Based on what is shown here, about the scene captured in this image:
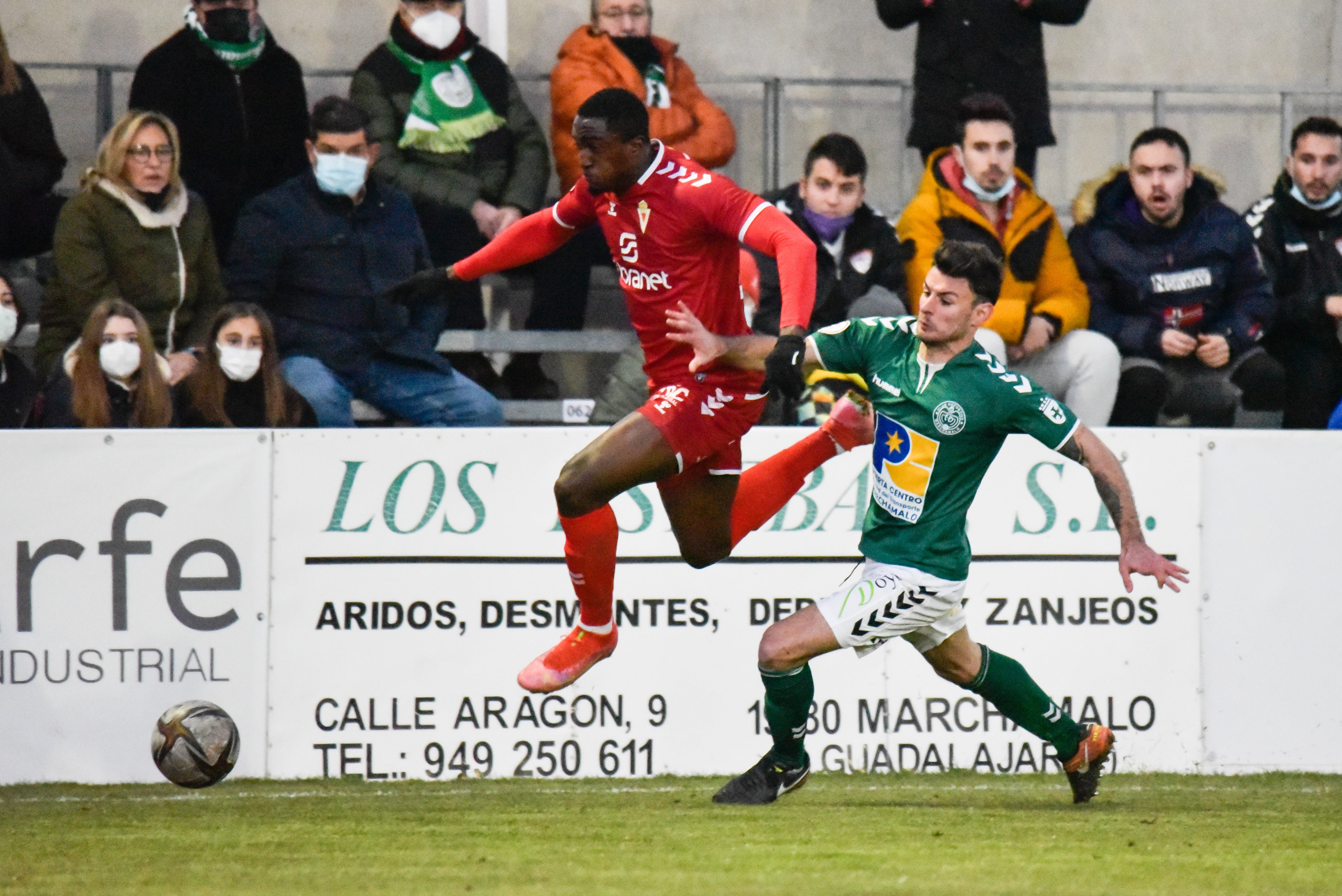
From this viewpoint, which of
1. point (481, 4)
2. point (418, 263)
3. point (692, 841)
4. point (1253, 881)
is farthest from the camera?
point (481, 4)

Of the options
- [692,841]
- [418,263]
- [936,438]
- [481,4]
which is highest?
[481,4]

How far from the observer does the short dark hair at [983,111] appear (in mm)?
8805

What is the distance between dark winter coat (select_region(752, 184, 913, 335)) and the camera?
28.6 feet

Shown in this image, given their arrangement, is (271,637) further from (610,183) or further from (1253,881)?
(1253,881)

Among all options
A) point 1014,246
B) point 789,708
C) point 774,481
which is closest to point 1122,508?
point 789,708

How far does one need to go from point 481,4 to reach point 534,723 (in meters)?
4.33

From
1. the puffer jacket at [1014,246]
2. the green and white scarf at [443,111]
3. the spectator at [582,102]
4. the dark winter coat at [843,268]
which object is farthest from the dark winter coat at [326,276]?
the puffer jacket at [1014,246]

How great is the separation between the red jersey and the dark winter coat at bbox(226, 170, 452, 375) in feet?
7.04

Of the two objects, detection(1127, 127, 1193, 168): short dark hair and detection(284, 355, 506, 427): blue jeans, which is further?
detection(1127, 127, 1193, 168): short dark hair

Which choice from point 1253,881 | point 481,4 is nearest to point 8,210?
point 481,4

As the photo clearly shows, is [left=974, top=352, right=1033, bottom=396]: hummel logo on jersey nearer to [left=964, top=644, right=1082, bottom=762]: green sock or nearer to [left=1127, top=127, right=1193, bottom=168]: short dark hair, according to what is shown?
[left=964, top=644, right=1082, bottom=762]: green sock

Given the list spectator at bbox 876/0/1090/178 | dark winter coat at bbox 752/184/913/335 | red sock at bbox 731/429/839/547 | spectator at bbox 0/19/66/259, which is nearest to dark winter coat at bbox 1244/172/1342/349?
spectator at bbox 876/0/1090/178

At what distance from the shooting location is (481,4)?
393 inches

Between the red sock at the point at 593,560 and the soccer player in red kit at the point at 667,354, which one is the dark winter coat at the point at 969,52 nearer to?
the soccer player in red kit at the point at 667,354
